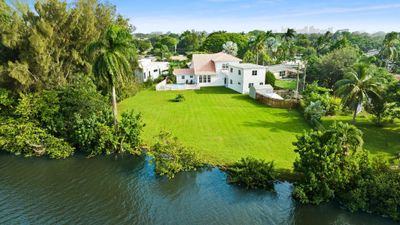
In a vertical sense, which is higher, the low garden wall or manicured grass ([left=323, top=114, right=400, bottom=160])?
the low garden wall

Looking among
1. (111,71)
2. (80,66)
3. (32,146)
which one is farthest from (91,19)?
(32,146)

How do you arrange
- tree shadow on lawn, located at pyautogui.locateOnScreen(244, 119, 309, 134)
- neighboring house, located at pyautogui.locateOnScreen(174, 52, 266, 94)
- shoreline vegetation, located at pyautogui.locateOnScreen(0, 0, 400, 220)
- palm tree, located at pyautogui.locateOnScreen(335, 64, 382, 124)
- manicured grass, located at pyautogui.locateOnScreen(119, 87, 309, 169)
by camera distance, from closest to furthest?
shoreline vegetation, located at pyautogui.locateOnScreen(0, 0, 400, 220) → manicured grass, located at pyautogui.locateOnScreen(119, 87, 309, 169) → palm tree, located at pyautogui.locateOnScreen(335, 64, 382, 124) → tree shadow on lawn, located at pyautogui.locateOnScreen(244, 119, 309, 134) → neighboring house, located at pyautogui.locateOnScreen(174, 52, 266, 94)

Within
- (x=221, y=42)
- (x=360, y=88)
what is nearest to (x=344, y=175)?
(x=360, y=88)

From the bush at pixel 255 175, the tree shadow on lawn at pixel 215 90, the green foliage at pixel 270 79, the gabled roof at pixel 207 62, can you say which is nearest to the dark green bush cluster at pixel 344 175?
the bush at pixel 255 175

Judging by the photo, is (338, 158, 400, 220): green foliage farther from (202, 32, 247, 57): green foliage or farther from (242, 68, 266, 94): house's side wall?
(202, 32, 247, 57): green foliage

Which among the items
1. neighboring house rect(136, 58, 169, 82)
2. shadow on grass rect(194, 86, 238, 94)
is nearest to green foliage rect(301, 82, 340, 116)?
shadow on grass rect(194, 86, 238, 94)

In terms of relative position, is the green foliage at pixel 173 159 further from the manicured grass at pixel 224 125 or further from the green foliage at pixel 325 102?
the green foliage at pixel 325 102

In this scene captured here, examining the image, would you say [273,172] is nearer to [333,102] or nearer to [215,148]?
[215,148]

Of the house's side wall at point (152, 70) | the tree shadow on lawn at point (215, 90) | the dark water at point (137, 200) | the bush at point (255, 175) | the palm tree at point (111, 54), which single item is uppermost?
the palm tree at point (111, 54)
